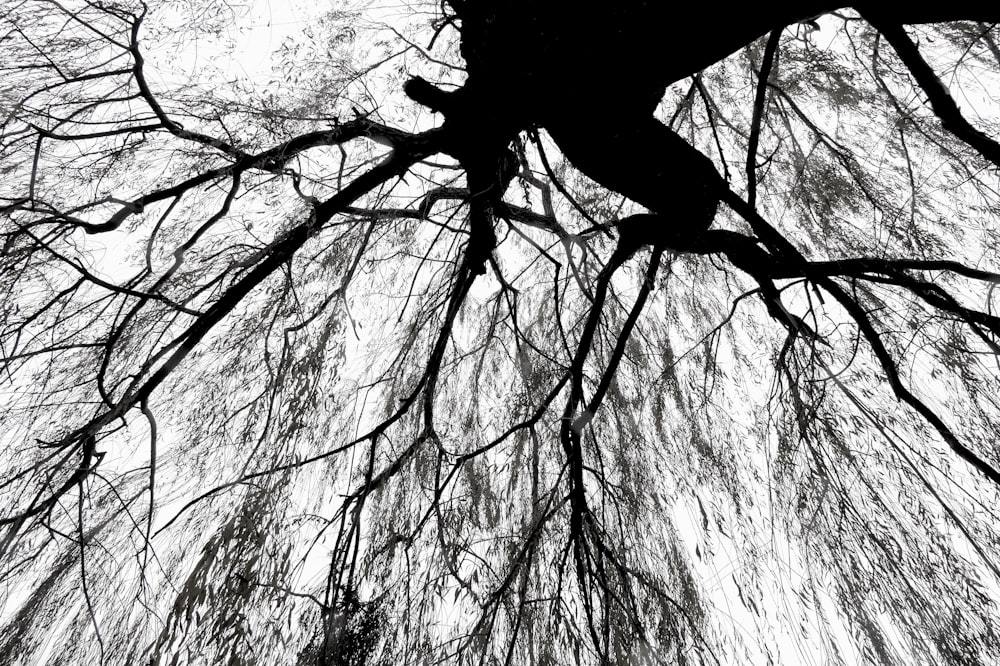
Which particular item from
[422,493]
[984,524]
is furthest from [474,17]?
[984,524]

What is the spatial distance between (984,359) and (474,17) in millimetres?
1960

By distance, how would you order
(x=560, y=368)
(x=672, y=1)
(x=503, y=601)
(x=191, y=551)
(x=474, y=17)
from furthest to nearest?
(x=560, y=368) → (x=503, y=601) → (x=191, y=551) → (x=474, y=17) → (x=672, y=1)

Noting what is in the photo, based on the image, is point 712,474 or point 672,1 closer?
point 672,1

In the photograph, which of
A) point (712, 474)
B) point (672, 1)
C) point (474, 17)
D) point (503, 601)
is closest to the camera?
point (672, 1)

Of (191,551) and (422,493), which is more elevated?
(422,493)

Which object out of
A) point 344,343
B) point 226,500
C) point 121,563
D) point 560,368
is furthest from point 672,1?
point 121,563

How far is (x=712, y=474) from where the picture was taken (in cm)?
221

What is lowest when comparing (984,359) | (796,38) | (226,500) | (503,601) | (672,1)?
(503,601)

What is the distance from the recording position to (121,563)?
1.80m

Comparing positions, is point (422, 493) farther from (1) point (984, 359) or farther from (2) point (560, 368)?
(1) point (984, 359)

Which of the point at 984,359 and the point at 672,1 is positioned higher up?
the point at 672,1

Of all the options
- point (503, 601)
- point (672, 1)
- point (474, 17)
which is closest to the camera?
Result: point (672, 1)

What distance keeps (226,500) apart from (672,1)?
6.53ft

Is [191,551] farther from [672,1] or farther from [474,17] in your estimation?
[672,1]
